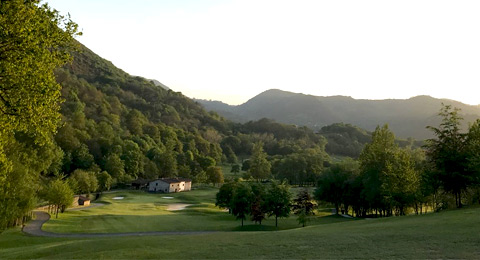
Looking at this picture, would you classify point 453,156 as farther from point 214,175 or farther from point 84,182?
point 214,175

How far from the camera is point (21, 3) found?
18000 millimetres

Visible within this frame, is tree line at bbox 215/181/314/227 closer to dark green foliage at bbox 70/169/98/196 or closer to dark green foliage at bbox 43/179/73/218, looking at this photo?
dark green foliage at bbox 43/179/73/218

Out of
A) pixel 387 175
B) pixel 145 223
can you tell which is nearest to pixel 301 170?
pixel 387 175

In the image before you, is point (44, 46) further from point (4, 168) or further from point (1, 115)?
point (4, 168)

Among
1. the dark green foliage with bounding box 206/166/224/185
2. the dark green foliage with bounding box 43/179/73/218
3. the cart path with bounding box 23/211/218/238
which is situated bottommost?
the cart path with bounding box 23/211/218/238

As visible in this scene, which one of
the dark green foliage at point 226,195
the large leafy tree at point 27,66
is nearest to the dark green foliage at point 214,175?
the dark green foliage at point 226,195

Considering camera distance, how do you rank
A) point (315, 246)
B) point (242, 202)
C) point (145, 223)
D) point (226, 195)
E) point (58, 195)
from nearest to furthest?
point (315, 246), point (145, 223), point (242, 202), point (58, 195), point (226, 195)

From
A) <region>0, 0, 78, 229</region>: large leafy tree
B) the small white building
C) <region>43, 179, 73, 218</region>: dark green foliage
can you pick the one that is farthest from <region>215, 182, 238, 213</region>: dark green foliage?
<region>0, 0, 78, 229</region>: large leafy tree

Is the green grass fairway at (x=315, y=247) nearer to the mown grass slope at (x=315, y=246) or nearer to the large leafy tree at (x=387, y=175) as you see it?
the mown grass slope at (x=315, y=246)

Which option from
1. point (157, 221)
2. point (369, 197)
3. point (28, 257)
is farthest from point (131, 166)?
point (28, 257)

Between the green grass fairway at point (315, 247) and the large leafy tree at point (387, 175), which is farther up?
the large leafy tree at point (387, 175)

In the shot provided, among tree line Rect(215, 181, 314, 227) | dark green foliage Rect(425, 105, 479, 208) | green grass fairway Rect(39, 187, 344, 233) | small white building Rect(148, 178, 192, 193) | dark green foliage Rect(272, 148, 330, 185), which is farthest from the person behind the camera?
dark green foliage Rect(272, 148, 330, 185)

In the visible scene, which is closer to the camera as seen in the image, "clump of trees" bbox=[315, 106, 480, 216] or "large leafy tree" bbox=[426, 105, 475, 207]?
"large leafy tree" bbox=[426, 105, 475, 207]

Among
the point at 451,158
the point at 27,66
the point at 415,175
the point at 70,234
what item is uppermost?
the point at 27,66
